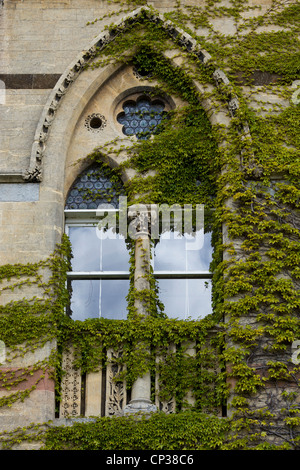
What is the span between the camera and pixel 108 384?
558 inches

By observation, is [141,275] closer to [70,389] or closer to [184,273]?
[184,273]

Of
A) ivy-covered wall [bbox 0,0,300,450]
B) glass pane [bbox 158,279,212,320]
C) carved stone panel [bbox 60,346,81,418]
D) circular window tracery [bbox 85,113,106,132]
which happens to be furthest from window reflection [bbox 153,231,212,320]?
circular window tracery [bbox 85,113,106,132]

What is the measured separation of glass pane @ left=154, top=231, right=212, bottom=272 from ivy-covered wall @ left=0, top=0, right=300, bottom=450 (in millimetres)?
337

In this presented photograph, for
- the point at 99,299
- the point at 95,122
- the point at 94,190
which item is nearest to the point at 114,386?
the point at 99,299

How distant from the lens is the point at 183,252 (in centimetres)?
1531

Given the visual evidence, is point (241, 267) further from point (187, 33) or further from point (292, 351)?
point (187, 33)

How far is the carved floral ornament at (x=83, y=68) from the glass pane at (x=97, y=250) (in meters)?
1.21

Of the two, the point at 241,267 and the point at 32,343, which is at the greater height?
the point at 241,267

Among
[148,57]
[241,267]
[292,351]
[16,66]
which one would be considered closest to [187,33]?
[148,57]

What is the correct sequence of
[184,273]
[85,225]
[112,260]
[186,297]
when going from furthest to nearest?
[85,225] < [112,260] < [184,273] < [186,297]

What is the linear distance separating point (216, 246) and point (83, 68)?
3.92 metres

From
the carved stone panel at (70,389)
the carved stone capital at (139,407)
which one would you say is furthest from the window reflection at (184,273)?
the carved stone panel at (70,389)

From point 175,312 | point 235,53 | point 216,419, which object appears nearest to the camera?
point 216,419

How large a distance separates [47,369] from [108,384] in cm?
98
